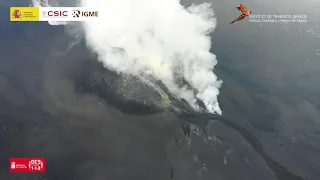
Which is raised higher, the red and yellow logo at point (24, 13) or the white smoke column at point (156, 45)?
the red and yellow logo at point (24, 13)

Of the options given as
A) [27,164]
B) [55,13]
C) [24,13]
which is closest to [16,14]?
[24,13]

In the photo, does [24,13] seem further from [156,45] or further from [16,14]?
[156,45]

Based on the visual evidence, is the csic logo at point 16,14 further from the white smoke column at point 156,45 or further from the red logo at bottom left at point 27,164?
the red logo at bottom left at point 27,164

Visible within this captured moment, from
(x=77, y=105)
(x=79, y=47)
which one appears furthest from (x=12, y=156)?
(x=79, y=47)

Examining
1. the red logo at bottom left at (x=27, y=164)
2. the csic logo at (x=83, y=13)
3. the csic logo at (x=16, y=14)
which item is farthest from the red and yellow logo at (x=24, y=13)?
the red logo at bottom left at (x=27, y=164)

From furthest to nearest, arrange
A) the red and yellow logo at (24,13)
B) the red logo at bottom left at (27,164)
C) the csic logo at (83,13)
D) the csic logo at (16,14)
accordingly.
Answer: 1. the csic logo at (16,14)
2. the red and yellow logo at (24,13)
3. the csic logo at (83,13)
4. the red logo at bottom left at (27,164)

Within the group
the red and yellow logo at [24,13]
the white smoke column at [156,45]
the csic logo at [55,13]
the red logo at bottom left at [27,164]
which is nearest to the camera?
the red logo at bottom left at [27,164]

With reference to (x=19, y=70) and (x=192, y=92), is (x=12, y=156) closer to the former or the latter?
(x=19, y=70)
